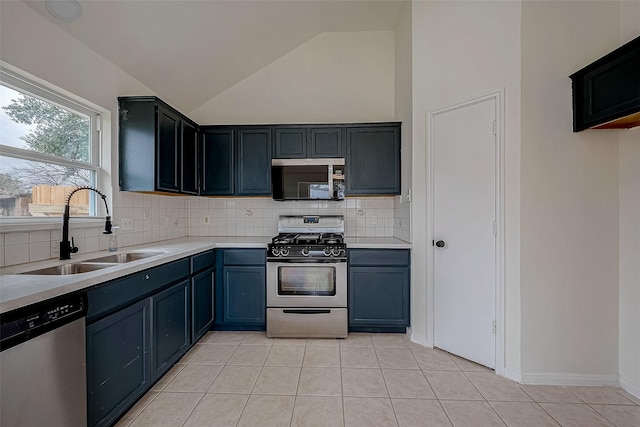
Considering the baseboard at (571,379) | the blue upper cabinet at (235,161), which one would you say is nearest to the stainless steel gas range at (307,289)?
the blue upper cabinet at (235,161)

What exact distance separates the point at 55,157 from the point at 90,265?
0.82 m

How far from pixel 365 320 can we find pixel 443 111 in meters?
2.09

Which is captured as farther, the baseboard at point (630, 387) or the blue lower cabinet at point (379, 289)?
the blue lower cabinet at point (379, 289)

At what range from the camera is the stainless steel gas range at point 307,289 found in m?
2.84

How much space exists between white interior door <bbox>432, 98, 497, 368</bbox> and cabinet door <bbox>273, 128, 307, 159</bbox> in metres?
1.38

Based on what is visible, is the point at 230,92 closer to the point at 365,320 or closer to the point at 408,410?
the point at 365,320

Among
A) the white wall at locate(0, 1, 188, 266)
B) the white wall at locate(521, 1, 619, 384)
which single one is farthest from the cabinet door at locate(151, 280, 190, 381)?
the white wall at locate(521, 1, 619, 384)

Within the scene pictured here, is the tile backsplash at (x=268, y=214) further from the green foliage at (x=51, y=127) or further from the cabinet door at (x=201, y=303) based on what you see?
the green foliage at (x=51, y=127)

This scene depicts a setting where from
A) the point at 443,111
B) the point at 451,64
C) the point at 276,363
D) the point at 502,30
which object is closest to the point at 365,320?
the point at 276,363

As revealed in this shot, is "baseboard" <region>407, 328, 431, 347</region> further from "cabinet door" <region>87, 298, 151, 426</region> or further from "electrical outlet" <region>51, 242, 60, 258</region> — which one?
"electrical outlet" <region>51, 242, 60, 258</region>

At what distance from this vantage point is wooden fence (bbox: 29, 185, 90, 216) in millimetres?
1917

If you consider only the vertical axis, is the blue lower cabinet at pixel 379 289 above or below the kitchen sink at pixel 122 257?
below

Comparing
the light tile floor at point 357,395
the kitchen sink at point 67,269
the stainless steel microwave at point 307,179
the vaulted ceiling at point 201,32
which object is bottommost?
the light tile floor at point 357,395

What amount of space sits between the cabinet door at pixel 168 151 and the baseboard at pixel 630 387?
12.7 ft
